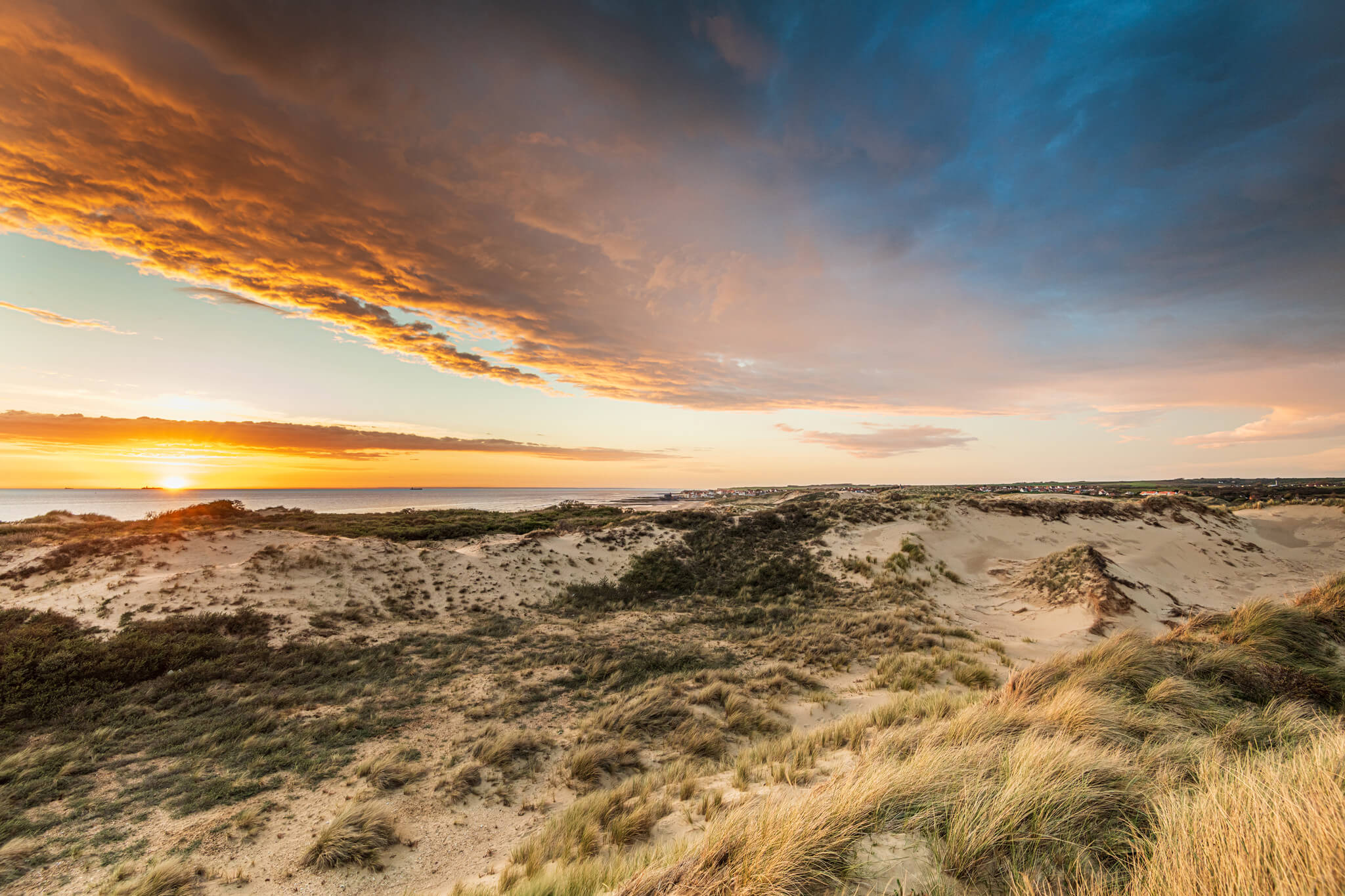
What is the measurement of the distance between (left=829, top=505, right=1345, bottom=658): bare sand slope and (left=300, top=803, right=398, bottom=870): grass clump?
13.9 meters

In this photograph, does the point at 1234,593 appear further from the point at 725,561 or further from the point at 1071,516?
the point at 725,561

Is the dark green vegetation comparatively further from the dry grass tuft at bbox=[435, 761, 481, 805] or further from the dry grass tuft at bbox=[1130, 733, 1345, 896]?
the dry grass tuft at bbox=[1130, 733, 1345, 896]

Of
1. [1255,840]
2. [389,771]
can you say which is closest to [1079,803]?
[1255,840]

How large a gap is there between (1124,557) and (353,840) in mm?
29505

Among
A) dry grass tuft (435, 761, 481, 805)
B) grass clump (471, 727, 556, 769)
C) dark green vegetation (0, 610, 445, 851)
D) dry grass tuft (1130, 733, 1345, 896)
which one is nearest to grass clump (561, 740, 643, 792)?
grass clump (471, 727, 556, 769)

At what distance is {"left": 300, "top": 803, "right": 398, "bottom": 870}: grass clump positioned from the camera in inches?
196

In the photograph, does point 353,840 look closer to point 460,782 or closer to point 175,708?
point 460,782

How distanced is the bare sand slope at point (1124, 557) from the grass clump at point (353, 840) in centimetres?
1392

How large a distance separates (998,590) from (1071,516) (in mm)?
13887

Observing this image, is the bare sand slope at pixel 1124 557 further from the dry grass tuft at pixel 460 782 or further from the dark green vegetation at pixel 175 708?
the dark green vegetation at pixel 175 708

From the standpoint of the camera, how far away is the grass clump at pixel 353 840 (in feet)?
16.3

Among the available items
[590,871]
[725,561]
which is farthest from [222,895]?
[725,561]

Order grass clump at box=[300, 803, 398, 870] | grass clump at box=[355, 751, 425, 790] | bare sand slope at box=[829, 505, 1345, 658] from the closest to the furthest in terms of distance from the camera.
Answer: grass clump at box=[300, 803, 398, 870]
grass clump at box=[355, 751, 425, 790]
bare sand slope at box=[829, 505, 1345, 658]

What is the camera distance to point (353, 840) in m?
5.13
